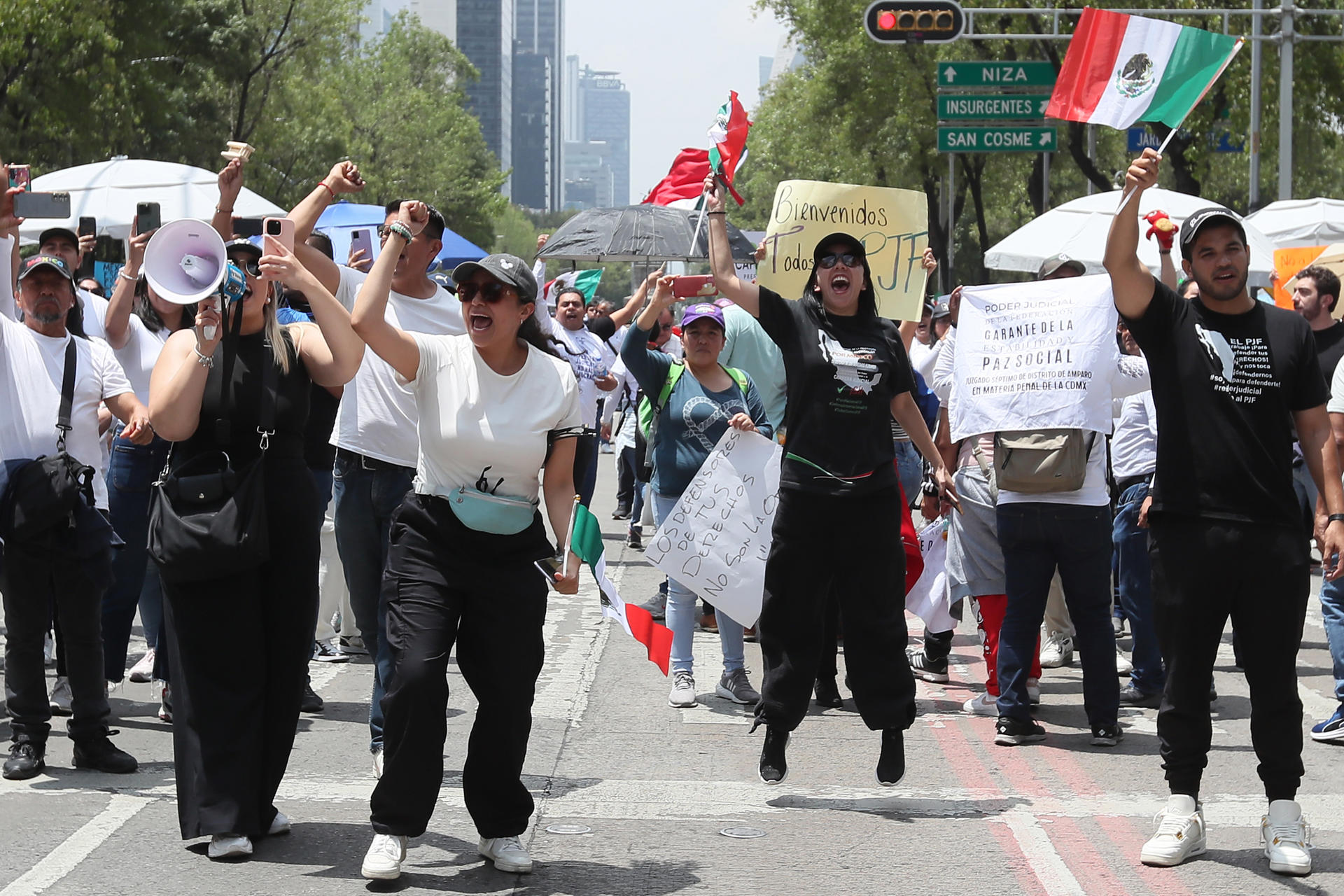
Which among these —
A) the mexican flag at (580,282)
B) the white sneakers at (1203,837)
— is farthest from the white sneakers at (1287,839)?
the mexican flag at (580,282)

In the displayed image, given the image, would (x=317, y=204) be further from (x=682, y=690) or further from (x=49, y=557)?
(x=682, y=690)

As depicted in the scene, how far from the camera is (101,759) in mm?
6328

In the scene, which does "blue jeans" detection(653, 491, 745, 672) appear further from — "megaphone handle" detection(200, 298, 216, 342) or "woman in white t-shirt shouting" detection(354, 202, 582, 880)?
"megaphone handle" detection(200, 298, 216, 342)

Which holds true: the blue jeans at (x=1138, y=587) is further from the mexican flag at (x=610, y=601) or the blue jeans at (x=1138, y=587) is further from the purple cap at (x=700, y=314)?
the mexican flag at (x=610, y=601)

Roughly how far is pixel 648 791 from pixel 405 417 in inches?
65.3

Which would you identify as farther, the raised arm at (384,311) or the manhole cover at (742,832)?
the manhole cover at (742,832)

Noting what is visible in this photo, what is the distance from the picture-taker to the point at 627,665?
8836 mm

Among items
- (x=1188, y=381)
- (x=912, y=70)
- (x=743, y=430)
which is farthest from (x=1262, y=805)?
(x=912, y=70)

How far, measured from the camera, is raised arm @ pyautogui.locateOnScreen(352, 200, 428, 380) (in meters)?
4.85

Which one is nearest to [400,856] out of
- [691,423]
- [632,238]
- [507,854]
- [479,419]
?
[507,854]

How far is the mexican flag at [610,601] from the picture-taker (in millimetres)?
5094

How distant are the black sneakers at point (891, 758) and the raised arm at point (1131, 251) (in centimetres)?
179

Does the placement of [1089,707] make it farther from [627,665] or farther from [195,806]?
[195,806]

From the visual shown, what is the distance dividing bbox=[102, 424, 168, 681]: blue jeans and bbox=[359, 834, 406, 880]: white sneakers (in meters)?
2.80
